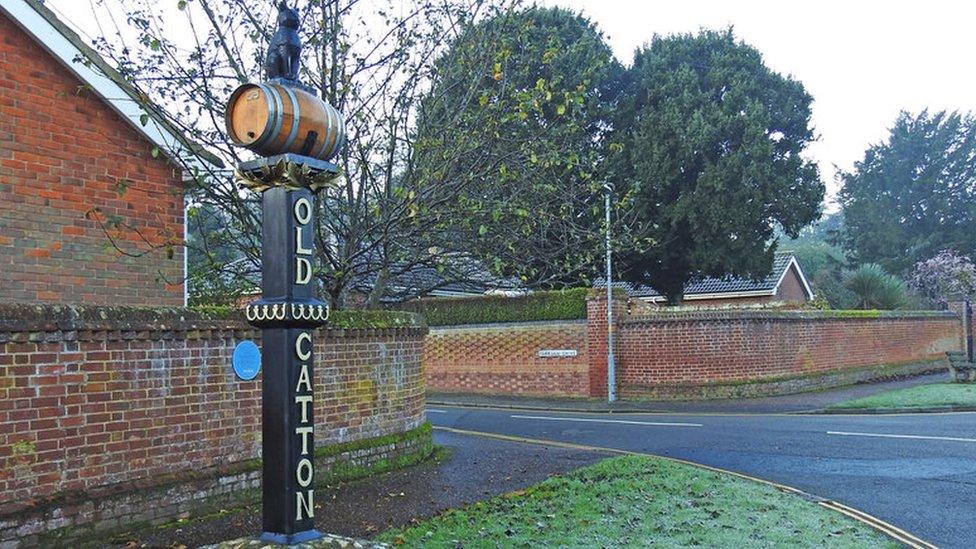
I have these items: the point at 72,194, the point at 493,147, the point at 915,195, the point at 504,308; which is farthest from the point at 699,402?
the point at 915,195

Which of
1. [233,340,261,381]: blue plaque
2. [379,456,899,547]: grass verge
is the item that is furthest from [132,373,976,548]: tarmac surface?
[233,340,261,381]: blue plaque

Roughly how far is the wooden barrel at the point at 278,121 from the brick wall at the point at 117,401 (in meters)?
2.71

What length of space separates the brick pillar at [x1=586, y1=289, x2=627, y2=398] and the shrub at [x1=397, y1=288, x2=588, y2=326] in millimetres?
429

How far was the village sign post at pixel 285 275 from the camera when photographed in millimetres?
4137

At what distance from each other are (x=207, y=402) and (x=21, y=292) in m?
2.12

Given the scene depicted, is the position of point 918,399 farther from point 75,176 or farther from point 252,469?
point 75,176

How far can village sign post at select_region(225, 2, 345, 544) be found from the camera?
13.6 feet

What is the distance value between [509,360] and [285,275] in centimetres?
1892

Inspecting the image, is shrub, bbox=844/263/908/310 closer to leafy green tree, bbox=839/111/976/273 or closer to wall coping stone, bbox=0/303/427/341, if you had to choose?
leafy green tree, bbox=839/111/976/273

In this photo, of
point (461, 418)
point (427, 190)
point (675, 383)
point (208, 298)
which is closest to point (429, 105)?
point (427, 190)

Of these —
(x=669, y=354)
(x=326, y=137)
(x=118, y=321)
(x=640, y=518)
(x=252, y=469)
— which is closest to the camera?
(x=326, y=137)

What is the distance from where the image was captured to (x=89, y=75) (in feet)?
26.7

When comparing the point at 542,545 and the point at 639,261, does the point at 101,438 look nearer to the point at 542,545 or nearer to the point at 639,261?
the point at 542,545

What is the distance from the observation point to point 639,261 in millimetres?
25234
